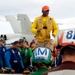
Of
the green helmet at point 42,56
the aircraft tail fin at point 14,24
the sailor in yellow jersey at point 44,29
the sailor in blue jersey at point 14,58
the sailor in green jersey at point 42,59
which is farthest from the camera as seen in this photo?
the aircraft tail fin at point 14,24

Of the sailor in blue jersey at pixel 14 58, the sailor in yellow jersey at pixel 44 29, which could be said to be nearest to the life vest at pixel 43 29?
the sailor in yellow jersey at pixel 44 29

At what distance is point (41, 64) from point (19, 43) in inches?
201

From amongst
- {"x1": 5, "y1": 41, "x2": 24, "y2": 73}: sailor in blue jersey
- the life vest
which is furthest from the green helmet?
the life vest

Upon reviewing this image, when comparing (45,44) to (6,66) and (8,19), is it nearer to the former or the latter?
(6,66)

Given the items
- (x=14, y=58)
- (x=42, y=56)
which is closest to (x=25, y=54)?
(x=14, y=58)

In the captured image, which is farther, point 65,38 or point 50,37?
point 50,37

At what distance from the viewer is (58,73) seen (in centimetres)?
323

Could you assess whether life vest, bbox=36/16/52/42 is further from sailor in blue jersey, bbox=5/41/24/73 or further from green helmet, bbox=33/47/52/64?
green helmet, bbox=33/47/52/64

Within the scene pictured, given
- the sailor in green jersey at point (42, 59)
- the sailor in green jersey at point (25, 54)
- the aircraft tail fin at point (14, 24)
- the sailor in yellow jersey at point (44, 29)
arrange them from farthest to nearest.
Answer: the aircraft tail fin at point (14, 24)
the sailor in yellow jersey at point (44, 29)
the sailor in green jersey at point (25, 54)
the sailor in green jersey at point (42, 59)

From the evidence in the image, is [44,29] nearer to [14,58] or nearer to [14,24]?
[14,58]

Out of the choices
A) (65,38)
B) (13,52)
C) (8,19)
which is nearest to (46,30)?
(13,52)

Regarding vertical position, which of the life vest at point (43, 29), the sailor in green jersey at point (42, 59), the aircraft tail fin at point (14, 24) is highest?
the sailor in green jersey at point (42, 59)

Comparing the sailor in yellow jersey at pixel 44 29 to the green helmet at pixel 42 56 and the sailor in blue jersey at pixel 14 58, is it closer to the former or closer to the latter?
the sailor in blue jersey at pixel 14 58

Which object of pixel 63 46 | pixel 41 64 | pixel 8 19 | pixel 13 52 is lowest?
pixel 8 19
